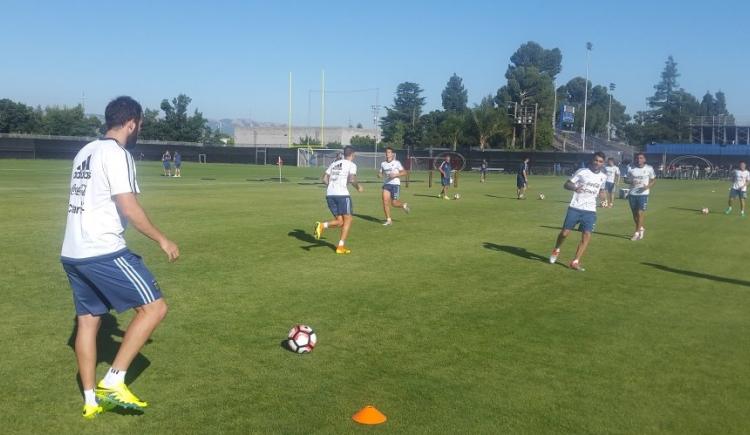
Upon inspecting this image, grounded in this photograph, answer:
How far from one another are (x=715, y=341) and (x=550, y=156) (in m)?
57.3

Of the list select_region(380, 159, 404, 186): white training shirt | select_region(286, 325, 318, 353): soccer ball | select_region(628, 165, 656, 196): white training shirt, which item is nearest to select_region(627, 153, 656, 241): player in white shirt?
select_region(628, 165, 656, 196): white training shirt

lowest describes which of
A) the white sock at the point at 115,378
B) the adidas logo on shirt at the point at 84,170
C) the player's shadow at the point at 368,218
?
the player's shadow at the point at 368,218

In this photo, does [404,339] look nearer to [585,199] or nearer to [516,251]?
[585,199]

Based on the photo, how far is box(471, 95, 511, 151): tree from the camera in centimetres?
8006

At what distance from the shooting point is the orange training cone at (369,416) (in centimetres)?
463

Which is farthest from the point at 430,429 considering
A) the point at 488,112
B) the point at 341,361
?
the point at 488,112

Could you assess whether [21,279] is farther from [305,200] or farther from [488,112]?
[488,112]

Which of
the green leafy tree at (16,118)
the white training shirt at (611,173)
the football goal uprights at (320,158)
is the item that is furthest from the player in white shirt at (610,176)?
the green leafy tree at (16,118)

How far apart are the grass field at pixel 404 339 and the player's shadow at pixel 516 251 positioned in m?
0.05

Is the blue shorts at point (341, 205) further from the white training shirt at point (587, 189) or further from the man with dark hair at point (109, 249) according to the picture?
the man with dark hair at point (109, 249)

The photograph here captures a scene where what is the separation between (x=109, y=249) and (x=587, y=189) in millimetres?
8831

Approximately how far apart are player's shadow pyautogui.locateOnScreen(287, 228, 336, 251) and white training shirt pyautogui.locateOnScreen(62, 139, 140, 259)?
A: 7927mm

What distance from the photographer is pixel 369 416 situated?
4.65m

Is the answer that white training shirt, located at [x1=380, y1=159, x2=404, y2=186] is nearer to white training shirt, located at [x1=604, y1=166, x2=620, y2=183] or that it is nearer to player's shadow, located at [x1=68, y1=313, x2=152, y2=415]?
white training shirt, located at [x1=604, y1=166, x2=620, y2=183]
